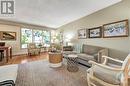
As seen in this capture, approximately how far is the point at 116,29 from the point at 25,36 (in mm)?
6324

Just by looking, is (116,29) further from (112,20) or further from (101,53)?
(101,53)

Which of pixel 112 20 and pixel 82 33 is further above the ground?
pixel 112 20

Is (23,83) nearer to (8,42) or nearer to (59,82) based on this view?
(59,82)

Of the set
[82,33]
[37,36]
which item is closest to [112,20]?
[82,33]

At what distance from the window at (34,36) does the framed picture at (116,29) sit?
5642 millimetres

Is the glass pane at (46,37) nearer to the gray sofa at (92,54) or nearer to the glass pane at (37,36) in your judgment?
the glass pane at (37,36)

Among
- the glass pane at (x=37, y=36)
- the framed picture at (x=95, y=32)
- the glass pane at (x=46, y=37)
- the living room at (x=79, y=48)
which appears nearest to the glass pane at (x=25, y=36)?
the living room at (x=79, y=48)

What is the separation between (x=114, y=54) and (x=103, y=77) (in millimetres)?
2125

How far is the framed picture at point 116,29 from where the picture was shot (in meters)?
3.25

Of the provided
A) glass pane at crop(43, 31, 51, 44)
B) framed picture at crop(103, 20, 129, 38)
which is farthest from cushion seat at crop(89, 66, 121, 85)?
glass pane at crop(43, 31, 51, 44)

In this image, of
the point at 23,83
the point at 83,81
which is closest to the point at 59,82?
the point at 83,81

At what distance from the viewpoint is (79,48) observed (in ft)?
16.9

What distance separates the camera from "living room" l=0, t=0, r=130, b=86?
2.09 meters

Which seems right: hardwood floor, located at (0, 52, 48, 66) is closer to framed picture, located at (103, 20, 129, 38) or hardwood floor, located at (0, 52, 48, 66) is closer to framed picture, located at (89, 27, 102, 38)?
framed picture, located at (89, 27, 102, 38)
